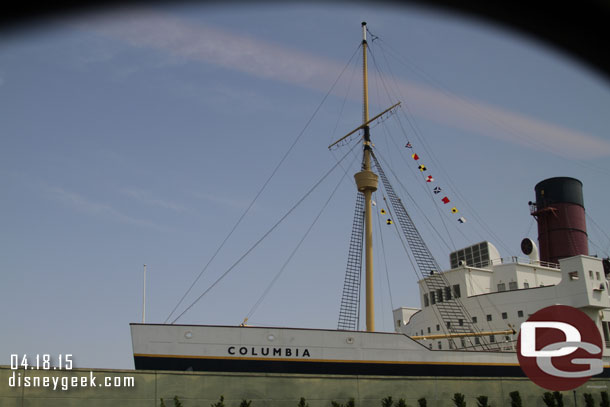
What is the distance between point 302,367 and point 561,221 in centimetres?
2608

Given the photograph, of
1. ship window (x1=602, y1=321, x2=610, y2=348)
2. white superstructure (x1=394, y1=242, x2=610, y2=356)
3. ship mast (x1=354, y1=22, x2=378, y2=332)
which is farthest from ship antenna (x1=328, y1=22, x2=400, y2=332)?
ship window (x1=602, y1=321, x2=610, y2=348)

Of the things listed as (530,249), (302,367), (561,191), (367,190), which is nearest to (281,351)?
(302,367)

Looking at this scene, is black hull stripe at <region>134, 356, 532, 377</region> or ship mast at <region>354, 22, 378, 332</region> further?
ship mast at <region>354, 22, 378, 332</region>

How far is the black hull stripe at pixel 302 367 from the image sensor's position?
22.0 metres

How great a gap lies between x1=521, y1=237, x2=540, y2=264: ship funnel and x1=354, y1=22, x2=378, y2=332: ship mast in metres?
15.0

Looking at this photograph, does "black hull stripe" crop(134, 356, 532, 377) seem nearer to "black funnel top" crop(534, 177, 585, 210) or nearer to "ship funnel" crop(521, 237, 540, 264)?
"ship funnel" crop(521, 237, 540, 264)

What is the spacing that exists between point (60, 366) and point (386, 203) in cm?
2053

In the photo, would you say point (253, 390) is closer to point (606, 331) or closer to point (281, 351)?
point (281, 351)

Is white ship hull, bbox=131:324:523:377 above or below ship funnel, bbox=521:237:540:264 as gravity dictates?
below

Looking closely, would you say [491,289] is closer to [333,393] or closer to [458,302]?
[458,302]

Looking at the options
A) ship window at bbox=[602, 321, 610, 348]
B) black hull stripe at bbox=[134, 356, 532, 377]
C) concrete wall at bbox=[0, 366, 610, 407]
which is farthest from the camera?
ship window at bbox=[602, 321, 610, 348]

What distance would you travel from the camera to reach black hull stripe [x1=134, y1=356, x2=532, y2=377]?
2205 cm

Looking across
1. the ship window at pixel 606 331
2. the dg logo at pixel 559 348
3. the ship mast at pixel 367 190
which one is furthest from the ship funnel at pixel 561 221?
the ship mast at pixel 367 190

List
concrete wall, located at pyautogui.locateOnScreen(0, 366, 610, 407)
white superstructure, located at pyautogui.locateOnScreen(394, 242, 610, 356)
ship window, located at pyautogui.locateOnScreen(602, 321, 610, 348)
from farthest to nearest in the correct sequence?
ship window, located at pyautogui.locateOnScreen(602, 321, 610, 348)
white superstructure, located at pyautogui.locateOnScreen(394, 242, 610, 356)
concrete wall, located at pyautogui.locateOnScreen(0, 366, 610, 407)
